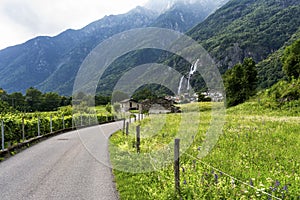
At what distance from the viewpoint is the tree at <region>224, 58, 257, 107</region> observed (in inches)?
2237

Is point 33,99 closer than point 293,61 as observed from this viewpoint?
No

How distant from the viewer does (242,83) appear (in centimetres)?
5709

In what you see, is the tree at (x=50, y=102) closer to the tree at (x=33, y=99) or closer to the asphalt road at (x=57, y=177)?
the tree at (x=33, y=99)

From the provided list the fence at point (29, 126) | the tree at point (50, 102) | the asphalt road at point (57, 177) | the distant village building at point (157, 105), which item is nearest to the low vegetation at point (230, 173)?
the asphalt road at point (57, 177)

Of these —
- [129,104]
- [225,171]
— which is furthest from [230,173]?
[129,104]

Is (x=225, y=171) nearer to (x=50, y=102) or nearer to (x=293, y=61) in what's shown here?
(x=293, y=61)

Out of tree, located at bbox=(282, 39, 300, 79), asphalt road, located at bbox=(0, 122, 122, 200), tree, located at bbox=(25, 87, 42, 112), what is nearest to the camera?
asphalt road, located at bbox=(0, 122, 122, 200)

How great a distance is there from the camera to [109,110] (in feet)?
199

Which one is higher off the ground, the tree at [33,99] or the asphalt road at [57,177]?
the tree at [33,99]

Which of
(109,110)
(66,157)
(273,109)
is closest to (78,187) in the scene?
(66,157)

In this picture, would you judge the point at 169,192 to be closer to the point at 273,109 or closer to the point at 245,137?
the point at 245,137

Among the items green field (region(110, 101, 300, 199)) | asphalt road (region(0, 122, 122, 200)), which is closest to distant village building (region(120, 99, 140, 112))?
asphalt road (region(0, 122, 122, 200))

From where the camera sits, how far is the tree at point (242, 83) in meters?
56.8

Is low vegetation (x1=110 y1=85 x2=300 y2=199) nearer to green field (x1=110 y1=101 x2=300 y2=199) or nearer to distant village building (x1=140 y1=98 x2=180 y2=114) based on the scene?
green field (x1=110 y1=101 x2=300 y2=199)
